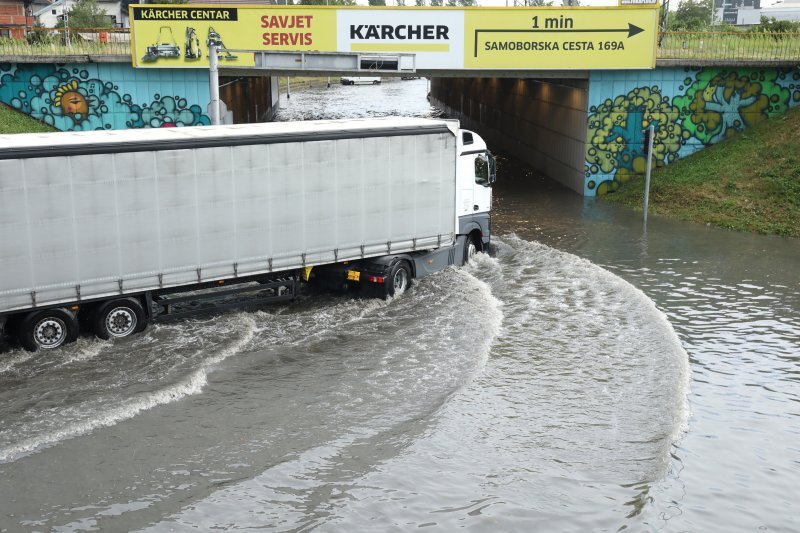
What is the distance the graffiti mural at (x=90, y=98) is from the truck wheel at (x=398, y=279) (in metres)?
14.1

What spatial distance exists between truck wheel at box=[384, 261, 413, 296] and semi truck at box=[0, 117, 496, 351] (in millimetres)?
37

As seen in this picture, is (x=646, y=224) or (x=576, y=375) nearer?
(x=576, y=375)

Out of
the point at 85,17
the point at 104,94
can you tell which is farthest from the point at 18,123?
the point at 85,17

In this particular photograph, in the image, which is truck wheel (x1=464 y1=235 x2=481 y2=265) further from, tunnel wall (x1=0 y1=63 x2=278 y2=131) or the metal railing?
the metal railing

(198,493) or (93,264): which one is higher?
(93,264)

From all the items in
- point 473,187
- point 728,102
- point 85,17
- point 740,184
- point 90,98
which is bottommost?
point 740,184

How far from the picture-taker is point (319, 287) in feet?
70.2

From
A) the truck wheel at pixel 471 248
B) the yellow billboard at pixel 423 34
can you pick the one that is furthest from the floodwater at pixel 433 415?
the yellow billboard at pixel 423 34

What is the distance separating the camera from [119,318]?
17438mm

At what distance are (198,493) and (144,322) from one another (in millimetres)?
6897

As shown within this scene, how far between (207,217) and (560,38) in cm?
1884

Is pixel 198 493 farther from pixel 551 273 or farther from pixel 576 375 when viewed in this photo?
pixel 551 273

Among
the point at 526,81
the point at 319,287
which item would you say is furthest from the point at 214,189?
the point at 526,81

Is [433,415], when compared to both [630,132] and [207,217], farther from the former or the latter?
[630,132]
